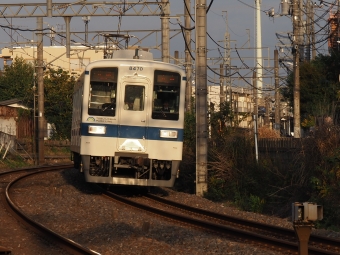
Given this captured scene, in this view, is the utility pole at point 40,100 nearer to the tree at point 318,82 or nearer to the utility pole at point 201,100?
the tree at point 318,82

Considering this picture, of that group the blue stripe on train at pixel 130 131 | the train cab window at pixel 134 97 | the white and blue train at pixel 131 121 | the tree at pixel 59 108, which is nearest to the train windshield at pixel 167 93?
the white and blue train at pixel 131 121

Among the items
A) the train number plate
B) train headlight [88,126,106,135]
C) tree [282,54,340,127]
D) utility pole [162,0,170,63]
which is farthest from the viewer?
tree [282,54,340,127]

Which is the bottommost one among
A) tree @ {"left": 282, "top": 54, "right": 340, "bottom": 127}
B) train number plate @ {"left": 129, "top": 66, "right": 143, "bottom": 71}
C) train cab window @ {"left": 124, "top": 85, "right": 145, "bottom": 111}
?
train cab window @ {"left": 124, "top": 85, "right": 145, "bottom": 111}

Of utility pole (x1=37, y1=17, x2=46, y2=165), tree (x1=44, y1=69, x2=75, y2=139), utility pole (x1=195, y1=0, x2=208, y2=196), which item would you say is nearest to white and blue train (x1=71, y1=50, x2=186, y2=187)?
utility pole (x1=195, y1=0, x2=208, y2=196)

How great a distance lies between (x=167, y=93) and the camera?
1605 centimetres

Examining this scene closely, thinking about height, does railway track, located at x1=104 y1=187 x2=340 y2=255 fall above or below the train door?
below

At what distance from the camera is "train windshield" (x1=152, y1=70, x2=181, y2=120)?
15.9 metres

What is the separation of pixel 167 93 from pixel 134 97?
2.61 feet

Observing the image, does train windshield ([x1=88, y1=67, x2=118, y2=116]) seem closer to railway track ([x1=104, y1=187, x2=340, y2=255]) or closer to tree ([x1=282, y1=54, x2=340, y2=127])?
railway track ([x1=104, y1=187, x2=340, y2=255])

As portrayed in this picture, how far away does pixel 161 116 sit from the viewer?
15844mm

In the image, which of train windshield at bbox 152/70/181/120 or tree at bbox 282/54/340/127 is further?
tree at bbox 282/54/340/127

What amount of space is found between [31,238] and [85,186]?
30.4 feet

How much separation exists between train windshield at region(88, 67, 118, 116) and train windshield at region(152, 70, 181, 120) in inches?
38.3

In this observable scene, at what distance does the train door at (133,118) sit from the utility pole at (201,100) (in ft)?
9.16
